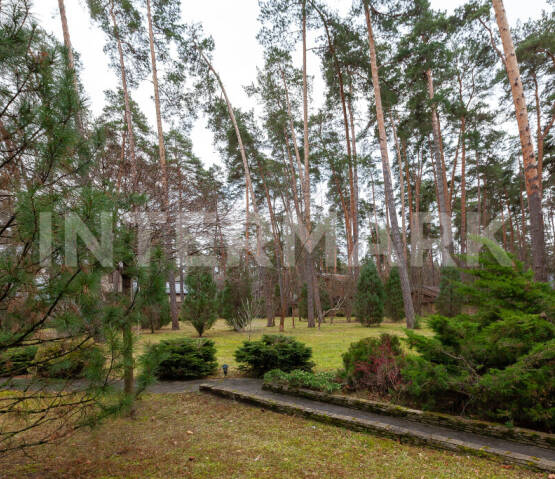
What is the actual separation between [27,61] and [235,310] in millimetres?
13473

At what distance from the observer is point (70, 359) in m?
2.40

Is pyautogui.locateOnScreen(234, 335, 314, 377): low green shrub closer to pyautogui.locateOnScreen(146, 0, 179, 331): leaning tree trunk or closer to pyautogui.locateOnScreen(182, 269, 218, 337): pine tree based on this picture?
pyautogui.locateOnScreen(146, 0, 179, 331): leaning tree trunk

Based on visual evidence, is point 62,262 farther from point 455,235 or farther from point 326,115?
point 455,235

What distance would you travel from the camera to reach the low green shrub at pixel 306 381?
15.1ft

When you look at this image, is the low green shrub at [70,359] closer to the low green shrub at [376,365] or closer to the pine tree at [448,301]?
the low green shrub at [376,365]

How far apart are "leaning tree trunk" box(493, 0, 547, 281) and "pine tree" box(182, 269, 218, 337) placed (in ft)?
34.0

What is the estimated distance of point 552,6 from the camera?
11.0 meters

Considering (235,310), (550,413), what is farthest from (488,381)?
(235,310)

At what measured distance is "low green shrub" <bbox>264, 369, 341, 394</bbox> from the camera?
15.1 ft

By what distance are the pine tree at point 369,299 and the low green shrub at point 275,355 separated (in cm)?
1078

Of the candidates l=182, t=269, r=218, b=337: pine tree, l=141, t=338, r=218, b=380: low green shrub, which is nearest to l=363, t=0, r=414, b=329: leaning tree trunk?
l=182, t=269, r=218, b=337: pine tree

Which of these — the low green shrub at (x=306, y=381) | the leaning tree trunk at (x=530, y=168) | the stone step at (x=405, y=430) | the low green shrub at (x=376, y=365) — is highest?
the leaning tree trunk at (x=530, y=168)

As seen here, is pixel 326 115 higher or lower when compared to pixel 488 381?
higher

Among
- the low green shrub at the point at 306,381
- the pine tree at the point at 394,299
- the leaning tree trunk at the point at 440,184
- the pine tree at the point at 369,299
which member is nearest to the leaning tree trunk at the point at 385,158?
the leaning tree trunk at the point at 440,184
